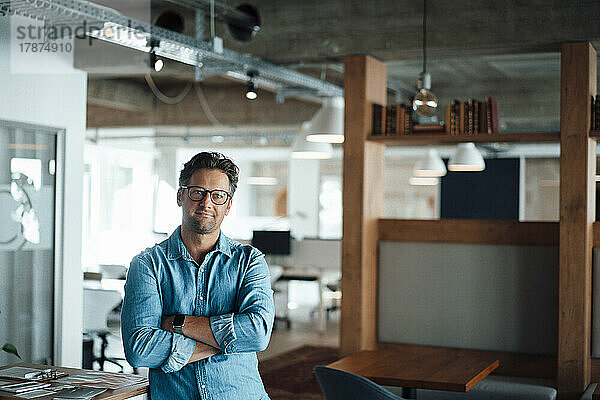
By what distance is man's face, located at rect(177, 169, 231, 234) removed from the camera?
2486 millimetres

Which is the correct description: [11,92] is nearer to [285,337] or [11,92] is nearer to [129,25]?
[129,25]

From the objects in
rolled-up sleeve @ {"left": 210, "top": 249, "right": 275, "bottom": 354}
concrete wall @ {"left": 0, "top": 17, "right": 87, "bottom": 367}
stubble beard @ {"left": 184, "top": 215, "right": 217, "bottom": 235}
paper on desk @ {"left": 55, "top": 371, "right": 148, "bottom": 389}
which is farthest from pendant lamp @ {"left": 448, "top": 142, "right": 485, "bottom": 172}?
stubble beard @ {"left": 184, "top": 215, "right": 217, "bottom": 235}

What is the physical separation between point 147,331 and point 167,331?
0.21 ft

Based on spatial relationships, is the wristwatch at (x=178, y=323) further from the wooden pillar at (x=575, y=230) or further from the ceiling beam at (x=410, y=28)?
the ceiling beam at (x=410, y=28)

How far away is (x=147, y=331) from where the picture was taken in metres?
2.43

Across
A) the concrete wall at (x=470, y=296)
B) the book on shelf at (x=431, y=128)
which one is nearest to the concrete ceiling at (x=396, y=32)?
the book on shelf at (x=431, y=128)

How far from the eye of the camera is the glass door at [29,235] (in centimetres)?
513

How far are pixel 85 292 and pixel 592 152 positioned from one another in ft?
13.5

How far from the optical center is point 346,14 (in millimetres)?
5641

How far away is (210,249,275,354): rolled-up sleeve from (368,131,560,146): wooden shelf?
2.87 metres

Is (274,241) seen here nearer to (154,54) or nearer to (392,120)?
(392,120)

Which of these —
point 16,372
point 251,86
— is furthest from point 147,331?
point 251,86

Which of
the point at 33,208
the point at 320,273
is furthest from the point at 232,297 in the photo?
the point at 320,273

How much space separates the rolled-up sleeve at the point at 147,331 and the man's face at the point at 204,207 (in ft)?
0.66
